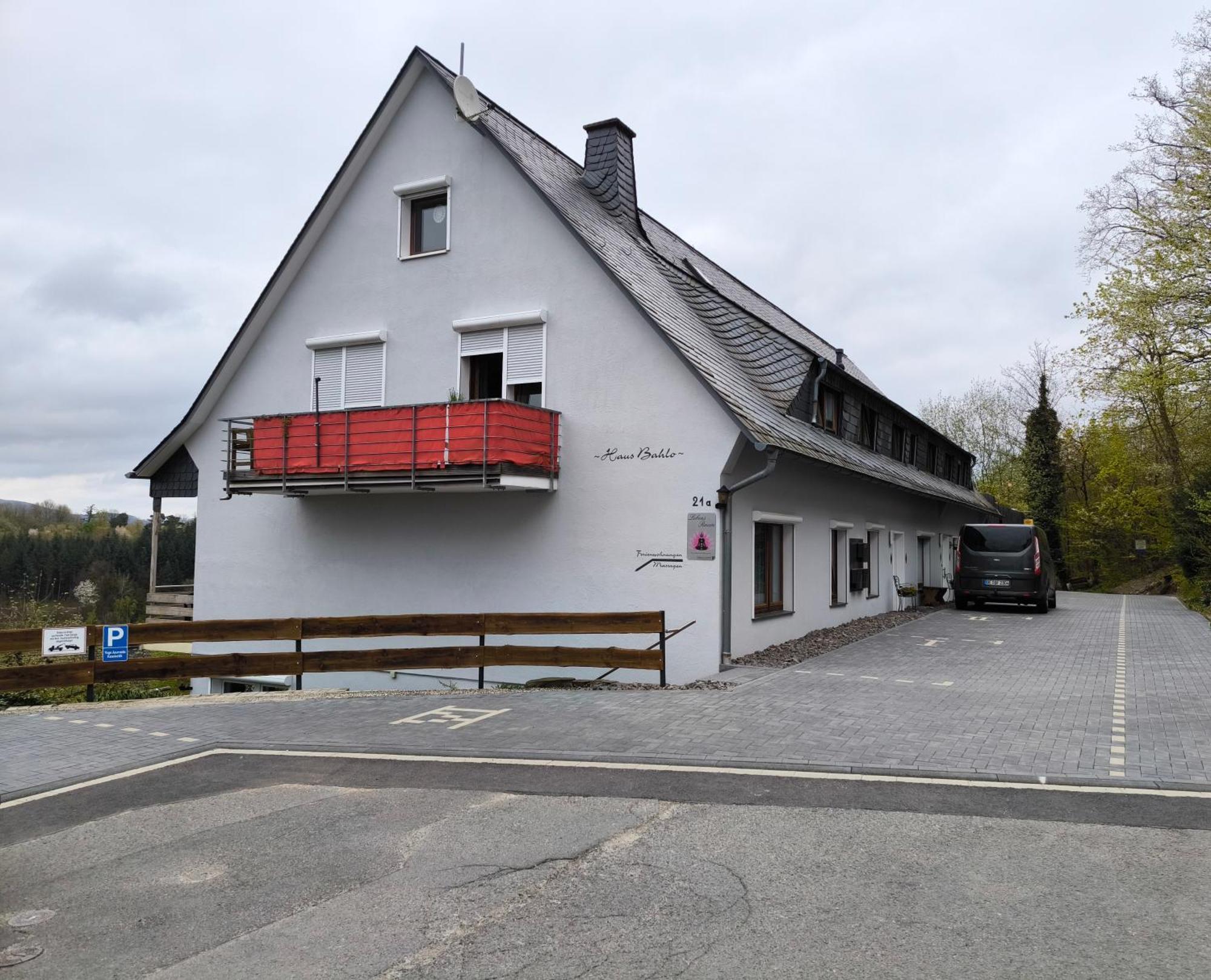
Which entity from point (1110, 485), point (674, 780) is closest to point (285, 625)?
point (674, 780)

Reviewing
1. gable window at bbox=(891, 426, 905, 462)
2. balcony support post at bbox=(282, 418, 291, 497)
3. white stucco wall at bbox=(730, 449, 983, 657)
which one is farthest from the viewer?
gable window at bbox=(891, 426, 905, 462)

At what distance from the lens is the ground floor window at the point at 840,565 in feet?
62.7

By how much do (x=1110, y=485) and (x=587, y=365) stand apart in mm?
46030

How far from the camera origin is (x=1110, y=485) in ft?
170

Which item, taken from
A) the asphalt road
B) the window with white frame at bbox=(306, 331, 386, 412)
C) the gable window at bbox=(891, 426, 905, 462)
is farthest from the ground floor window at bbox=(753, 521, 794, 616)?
the gable window at bbox=(891, 426, 905, 462)

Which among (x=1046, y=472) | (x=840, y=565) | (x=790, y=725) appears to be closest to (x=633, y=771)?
(x=790, y=725)

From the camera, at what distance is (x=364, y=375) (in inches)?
672

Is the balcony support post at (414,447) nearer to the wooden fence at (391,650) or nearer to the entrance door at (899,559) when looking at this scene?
the wooden fence at (391,650)

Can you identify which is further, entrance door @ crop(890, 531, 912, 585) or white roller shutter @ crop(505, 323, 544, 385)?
entrance door @ crop(890, 531, 912, 585)

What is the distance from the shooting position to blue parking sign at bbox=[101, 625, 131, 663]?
463 inches

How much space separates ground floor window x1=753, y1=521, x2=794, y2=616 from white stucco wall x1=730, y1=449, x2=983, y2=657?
0.19 meters

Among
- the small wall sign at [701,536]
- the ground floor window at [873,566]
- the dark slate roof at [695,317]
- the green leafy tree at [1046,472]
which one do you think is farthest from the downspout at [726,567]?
the green leafy tree at [1046,472]

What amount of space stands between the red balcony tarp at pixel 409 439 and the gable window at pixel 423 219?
11.5 feet

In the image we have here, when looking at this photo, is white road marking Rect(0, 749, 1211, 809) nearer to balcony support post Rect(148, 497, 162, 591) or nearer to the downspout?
the downspout
